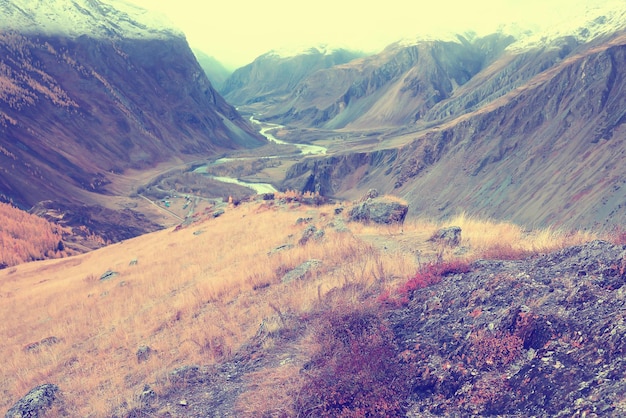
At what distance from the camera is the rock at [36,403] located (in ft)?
25.6

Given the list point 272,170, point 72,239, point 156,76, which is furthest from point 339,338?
point 156,76

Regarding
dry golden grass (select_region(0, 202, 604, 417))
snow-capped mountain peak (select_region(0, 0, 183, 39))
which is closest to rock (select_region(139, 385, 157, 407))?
dry golden grass (select_region(0, 202, 604, 417))

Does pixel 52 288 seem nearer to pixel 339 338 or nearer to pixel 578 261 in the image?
pixel 339 338

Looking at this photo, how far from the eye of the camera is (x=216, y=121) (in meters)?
150

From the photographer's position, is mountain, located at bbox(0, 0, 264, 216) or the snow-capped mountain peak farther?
the snow-capped mountain peak

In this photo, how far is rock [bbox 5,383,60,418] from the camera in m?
7.80

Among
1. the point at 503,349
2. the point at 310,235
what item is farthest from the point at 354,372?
the point at 310,235

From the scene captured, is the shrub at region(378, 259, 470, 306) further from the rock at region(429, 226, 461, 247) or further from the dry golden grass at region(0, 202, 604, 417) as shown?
the rock at region(429, 226, 461, 247)

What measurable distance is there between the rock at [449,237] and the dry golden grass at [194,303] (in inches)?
13.3

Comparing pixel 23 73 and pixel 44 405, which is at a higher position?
pixel 23 73

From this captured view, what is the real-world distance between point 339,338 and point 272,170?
107957mm

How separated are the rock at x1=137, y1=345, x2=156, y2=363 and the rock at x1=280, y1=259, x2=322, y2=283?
137 inches

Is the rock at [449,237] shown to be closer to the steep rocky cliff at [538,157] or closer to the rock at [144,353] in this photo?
the rock at [144,353]

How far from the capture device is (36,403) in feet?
26.0
